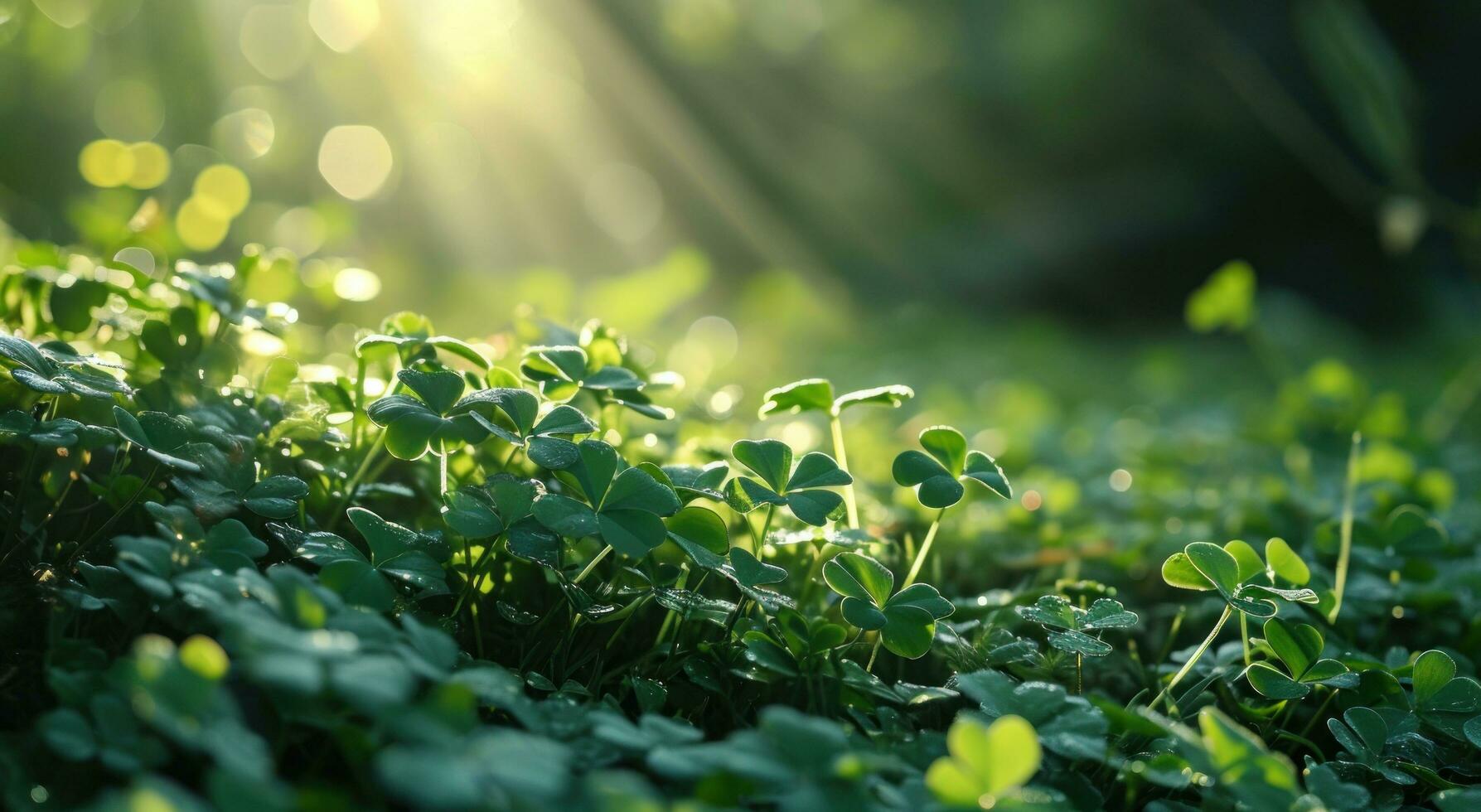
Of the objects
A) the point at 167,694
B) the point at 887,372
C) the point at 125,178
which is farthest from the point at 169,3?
the point at 167,694

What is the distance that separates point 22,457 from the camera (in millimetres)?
1050

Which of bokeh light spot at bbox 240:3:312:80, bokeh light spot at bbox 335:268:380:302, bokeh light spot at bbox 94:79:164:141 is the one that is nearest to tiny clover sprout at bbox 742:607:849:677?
bokeh light spot at bbox 335:268:380:302

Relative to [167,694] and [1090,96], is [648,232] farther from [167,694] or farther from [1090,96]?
[167,694]

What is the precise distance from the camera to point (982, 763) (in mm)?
678

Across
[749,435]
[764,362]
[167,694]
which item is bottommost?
[167,694]

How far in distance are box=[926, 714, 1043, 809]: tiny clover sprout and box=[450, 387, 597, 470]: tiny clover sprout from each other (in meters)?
0.47

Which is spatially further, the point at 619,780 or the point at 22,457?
the point at 22,457

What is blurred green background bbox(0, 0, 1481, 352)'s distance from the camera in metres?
3.80

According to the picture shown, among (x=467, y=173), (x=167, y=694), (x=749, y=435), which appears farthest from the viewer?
(x=467, y=173)

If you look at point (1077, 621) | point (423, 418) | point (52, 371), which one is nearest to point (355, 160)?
point (52, 371)

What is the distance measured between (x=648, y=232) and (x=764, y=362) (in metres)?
3.72

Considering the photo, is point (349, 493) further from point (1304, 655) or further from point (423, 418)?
point (1304, 655)

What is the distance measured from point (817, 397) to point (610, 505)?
0.96 ft

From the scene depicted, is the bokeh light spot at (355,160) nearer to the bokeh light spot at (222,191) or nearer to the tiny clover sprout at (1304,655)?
the bokeh light spot at (222,191)
